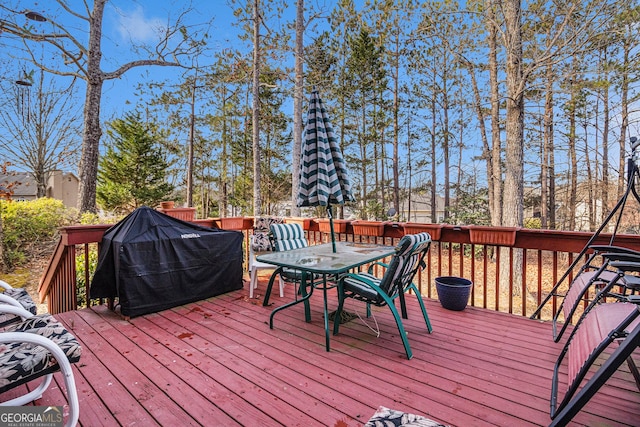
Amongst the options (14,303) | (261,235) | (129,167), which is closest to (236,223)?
(261,235)

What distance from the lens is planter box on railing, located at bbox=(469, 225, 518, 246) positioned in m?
3.02

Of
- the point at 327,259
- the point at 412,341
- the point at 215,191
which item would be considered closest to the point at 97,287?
the point at 327,259

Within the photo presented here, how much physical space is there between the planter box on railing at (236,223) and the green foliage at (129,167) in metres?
12.5

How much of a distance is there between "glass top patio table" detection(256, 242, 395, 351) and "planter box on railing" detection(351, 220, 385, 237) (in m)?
0.54

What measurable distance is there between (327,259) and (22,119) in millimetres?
14124

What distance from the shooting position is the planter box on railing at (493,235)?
3.02 m

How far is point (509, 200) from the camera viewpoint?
7.16 m

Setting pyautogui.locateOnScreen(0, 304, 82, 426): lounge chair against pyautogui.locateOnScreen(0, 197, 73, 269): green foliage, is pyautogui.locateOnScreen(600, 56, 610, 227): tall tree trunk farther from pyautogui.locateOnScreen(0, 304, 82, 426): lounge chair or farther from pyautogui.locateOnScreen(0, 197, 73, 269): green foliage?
pyautogui.locateOnScreen(0, 197, 73, 269): green foliage

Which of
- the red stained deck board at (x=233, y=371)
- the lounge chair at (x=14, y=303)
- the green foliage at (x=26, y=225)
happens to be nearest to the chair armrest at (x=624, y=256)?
the red stained deck board at (x=233, y=371)

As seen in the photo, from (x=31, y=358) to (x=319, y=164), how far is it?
90.4 inches

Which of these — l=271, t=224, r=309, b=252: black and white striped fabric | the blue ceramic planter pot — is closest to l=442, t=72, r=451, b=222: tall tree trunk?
the blue ceramic planter pot

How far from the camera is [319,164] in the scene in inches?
116

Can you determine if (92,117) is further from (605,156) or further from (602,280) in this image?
(605,156)

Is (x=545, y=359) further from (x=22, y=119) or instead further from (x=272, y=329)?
(x=22, y=119)
